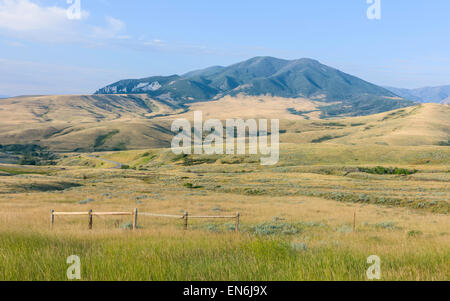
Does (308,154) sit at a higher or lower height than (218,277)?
lower

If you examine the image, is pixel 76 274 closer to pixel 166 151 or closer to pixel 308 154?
pixel 308 154

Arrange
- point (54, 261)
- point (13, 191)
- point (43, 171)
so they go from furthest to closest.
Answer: point (43, 171) < point (13, 191) < point (54, 261)

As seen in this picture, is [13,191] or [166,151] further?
[166,151]

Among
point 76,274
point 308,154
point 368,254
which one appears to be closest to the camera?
point 76,274

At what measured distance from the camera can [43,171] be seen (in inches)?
4028

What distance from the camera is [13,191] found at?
1980 inches

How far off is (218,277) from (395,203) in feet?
136

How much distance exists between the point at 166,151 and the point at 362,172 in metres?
93.5

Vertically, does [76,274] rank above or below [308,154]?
above
